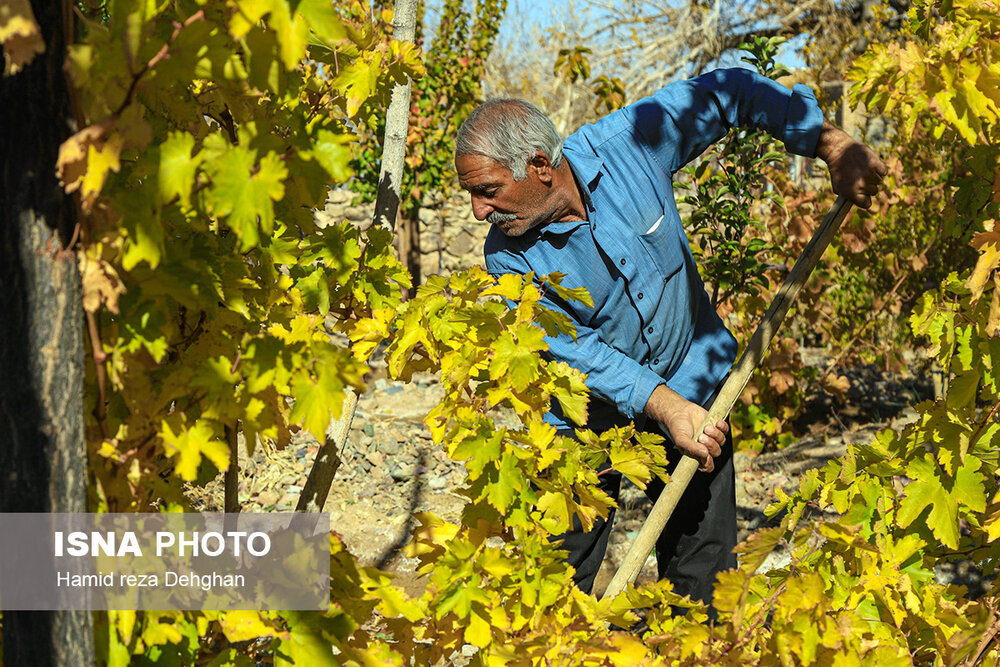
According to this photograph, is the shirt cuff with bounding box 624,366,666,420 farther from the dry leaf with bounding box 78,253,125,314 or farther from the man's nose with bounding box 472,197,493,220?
the dry leaf with bounding box 78,253,125,314

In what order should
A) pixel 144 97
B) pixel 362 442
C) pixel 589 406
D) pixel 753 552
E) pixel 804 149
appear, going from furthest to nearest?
pixel 362 442 → pixel 589 406 → pixel 804 149 → pixel 753 552 → pixel 144 97

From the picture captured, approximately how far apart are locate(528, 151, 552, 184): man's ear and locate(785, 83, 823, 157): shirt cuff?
68 cm

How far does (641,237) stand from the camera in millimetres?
2285

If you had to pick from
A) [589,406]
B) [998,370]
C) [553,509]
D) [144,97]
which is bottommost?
[589,406]

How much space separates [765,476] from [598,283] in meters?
2.69

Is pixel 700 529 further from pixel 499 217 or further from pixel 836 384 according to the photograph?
pixel 836 384

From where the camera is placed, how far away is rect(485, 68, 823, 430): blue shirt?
2238 millimetres

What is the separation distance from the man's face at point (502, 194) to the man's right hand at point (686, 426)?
554 millimetres

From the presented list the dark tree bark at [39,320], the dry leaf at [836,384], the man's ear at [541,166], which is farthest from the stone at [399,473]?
the dark tree bark at [39,320]

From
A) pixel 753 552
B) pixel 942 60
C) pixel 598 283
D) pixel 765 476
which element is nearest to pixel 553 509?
pixel 753 552

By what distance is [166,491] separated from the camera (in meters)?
1.30

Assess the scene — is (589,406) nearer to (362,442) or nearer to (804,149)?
(804,149)

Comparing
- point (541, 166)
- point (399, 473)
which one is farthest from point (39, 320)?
point (399, 473)

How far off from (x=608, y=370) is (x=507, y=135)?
0.65 meters
